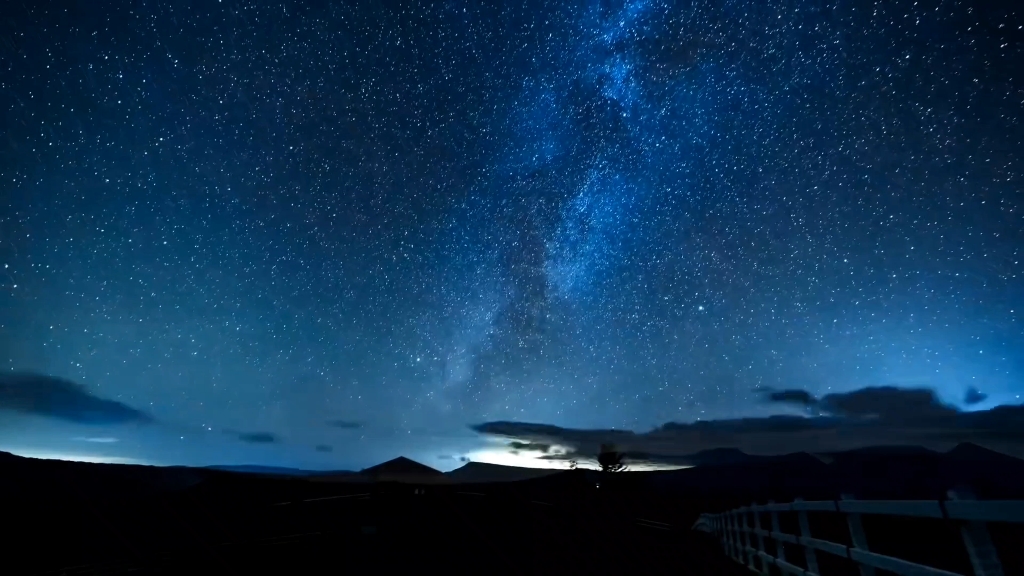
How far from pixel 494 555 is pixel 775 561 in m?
7.83

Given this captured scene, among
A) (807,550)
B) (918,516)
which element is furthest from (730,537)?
(918,516)

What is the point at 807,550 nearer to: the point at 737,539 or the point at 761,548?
the point at 761,548

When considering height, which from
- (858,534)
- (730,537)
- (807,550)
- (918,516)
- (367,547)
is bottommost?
(730,537)

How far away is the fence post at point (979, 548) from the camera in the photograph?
3.09m

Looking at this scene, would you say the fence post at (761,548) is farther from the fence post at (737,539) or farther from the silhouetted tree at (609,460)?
the silhouetted tree at (609,460)

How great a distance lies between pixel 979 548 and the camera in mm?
3125

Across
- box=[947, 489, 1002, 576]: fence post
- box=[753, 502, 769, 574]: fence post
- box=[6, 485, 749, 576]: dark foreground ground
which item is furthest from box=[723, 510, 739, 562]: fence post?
box=[947, 489, 1002, 576]: fence post

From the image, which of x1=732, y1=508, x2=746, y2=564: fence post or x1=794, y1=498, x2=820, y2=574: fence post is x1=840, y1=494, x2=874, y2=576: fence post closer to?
x1=794, y1=498, x2=820, y2=574: fence post

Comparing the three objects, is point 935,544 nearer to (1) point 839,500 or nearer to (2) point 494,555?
(2) point 494,555

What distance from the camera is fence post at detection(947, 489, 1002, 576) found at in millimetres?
3089

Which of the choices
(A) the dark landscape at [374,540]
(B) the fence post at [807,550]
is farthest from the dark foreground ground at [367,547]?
(B) the fence post at [807,550]

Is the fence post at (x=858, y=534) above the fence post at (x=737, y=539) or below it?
above

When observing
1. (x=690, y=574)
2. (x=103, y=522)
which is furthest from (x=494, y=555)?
(x=103, y=522)

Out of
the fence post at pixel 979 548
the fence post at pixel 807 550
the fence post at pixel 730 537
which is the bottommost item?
the fence post at pixel 730 537
